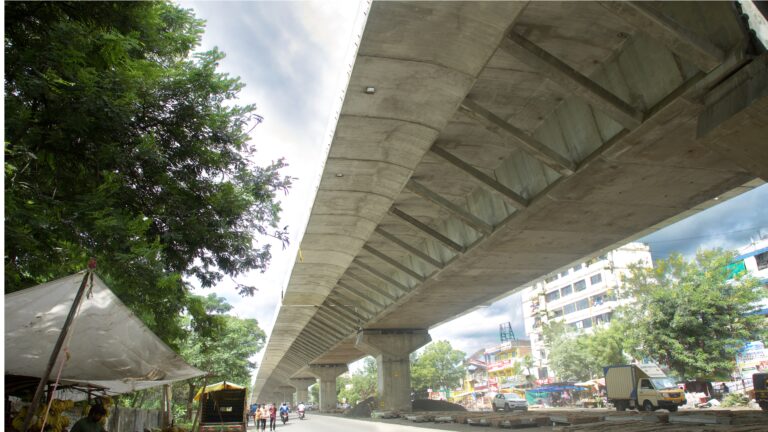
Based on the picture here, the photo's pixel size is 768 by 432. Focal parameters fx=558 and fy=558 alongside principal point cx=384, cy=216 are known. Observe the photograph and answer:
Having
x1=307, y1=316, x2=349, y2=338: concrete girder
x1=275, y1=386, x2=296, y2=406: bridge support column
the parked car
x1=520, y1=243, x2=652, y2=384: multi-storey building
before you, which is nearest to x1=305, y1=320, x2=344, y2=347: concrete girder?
x1=307, y1=316, x2=349, y2=338: concrete girder

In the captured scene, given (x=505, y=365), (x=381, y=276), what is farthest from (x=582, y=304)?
(x=381, y=276)

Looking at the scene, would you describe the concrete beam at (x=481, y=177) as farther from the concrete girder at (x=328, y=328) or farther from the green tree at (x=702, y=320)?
the green tree at (x=702, y=320)

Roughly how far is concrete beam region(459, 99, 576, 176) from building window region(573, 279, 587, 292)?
72.7 meters

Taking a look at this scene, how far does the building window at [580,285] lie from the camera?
258 feet

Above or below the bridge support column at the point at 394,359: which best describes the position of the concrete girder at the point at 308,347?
above

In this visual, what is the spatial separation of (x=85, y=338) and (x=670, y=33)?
8.40 metres

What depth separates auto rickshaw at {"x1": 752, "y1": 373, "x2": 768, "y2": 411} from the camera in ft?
71.0

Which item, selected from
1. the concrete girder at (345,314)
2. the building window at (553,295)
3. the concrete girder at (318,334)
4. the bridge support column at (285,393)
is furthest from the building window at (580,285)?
the bridge support column at (285,393)

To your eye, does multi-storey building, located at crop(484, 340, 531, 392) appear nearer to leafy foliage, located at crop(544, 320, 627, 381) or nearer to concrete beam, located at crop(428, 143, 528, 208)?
leafy foliage, located at crop(544, 320, 627, 381)

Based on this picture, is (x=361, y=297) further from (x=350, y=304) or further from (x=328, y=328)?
(x=328, y=328)

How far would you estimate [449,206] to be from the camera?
541 inches

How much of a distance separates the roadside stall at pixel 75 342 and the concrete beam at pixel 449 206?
700cm

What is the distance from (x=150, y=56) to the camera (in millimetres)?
9367

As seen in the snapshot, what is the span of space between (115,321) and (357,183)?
6.40 m
